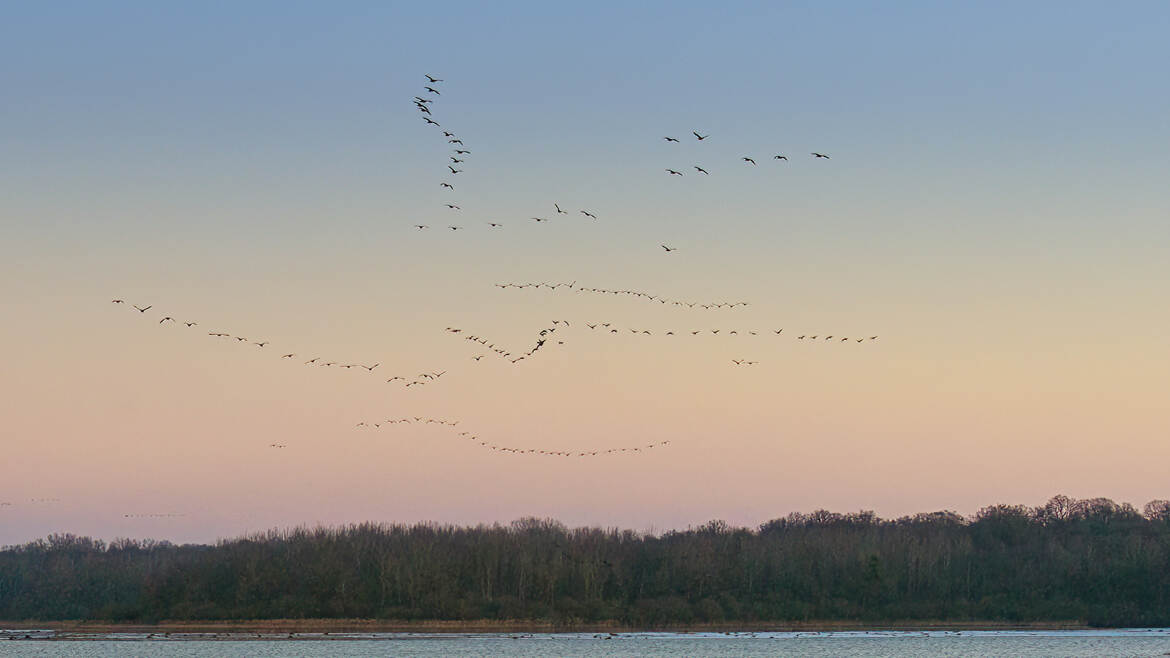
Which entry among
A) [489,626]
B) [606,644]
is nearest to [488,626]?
[489,626]

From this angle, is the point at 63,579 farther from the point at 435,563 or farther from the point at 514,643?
the point at 514,643

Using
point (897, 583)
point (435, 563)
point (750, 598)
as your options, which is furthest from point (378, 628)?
point (897, 583)

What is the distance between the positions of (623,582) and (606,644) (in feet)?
154

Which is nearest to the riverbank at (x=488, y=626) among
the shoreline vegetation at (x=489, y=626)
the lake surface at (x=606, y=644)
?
the shoreline vegetation at (x=489, y=626)

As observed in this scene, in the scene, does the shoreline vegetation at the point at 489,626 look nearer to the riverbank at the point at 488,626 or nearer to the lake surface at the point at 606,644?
the riverbank at the point at 488,626

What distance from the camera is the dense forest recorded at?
163m

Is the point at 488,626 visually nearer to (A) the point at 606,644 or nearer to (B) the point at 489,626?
(B) the point at 489,626

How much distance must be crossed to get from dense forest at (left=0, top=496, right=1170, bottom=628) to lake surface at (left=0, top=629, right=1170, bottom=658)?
13420 millimetres

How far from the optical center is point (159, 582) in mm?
170250

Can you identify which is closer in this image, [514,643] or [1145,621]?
[514,643]

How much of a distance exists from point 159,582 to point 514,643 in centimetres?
6378

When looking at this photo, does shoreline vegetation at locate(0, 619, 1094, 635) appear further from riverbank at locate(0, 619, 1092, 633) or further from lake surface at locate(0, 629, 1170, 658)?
lake surface at locate(0, 629, 1170, 658)

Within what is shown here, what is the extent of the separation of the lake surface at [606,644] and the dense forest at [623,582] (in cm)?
1342

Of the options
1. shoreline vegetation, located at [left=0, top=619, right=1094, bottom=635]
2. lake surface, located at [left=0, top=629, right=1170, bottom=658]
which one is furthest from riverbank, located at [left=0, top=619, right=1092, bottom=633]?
lake surface, located at [left=0, top=629, right=1170, bottom=658]
